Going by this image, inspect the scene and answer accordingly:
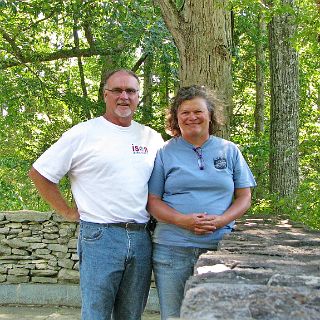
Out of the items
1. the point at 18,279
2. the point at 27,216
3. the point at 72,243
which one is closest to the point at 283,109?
the point at 72,243

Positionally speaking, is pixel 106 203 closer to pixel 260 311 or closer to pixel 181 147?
pixel 181 147

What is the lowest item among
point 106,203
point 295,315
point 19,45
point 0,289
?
point 0,289

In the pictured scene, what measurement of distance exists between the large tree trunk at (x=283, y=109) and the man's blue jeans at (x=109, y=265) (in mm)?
5912

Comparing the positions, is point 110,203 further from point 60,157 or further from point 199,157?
point 199,157

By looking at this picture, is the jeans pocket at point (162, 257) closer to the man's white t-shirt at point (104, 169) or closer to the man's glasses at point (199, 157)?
the man's white t-shirt at point (104, 169)

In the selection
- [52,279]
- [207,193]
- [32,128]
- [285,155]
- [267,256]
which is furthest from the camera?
[32,128]

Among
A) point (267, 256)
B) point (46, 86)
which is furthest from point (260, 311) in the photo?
point (46, 86)

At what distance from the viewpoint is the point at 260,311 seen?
5.26 feet

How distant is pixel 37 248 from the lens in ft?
28.2

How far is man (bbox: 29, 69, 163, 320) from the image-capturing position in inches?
133

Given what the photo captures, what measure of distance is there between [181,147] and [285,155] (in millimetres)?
6048

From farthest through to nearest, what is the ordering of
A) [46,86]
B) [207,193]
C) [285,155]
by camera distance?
1. [46,86]
2. [285,155]
3. [207,193]

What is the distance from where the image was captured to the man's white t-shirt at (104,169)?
3.38 metres

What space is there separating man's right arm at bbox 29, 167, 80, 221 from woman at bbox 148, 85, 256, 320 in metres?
0.55
